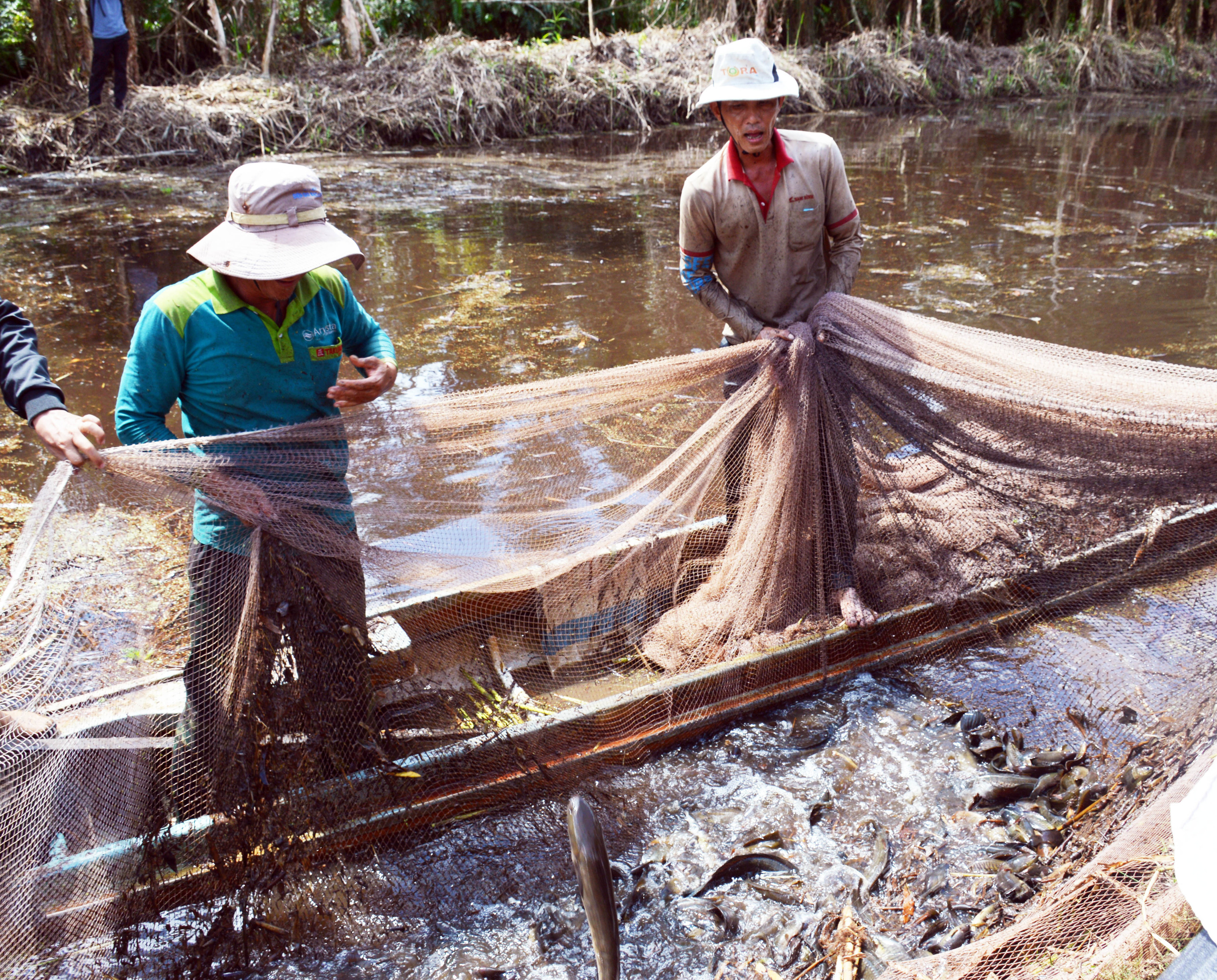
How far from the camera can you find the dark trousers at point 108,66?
38.6 ft

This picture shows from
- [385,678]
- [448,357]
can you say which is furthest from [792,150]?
[448,357]

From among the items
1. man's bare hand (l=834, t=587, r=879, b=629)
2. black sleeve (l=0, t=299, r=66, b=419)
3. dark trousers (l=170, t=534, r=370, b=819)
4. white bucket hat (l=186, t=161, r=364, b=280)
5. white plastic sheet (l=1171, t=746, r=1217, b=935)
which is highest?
white bucket hat (l=186, t=161, r=364, b=280)

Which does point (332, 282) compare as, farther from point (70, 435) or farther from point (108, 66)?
point (108, 66)

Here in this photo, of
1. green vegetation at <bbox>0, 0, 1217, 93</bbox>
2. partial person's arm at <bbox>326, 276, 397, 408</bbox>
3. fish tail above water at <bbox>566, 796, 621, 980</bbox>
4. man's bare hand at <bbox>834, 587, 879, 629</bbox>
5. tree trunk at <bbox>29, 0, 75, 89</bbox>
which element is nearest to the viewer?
fish tail above water at <bbox>566, 796, 621, 980</bbox>

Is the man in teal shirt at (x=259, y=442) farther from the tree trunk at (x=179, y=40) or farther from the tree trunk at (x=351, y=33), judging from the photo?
the tree trunk at (x=179, y=40)

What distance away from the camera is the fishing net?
7.57ft

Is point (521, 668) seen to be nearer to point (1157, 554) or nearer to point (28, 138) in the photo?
point (1157, 554)

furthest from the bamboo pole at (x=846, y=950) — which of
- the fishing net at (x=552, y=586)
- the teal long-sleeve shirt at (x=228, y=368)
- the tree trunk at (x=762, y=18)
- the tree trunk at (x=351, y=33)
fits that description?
the tree trunk at (x=762, y=18)

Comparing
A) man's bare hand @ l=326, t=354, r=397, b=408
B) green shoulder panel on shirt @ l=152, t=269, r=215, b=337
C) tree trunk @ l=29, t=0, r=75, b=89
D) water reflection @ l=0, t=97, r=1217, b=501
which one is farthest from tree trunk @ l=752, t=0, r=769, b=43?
green shoulder panel on shirt @ l=152, t=269, r=215, b=337

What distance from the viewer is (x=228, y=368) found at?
94.0 inches

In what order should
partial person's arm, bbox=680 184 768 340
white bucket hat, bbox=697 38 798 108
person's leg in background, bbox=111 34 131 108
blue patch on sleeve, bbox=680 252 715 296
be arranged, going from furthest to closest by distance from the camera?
person's leg in background, bbox=111 34 131 108 < blue patch on sleeve, bbox=680 252 715 296 < partial person's arm, bbox=680 184 768 340 < white bucket hat, bbox=697 38 798 108

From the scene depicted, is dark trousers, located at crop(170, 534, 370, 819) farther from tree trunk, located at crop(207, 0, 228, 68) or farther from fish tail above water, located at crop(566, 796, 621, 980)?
tree trunk, located at crop(207, 0, 228, 68)

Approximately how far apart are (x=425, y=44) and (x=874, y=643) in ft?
50.3

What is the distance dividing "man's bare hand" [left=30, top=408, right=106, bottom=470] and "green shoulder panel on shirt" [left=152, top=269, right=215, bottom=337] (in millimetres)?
356
